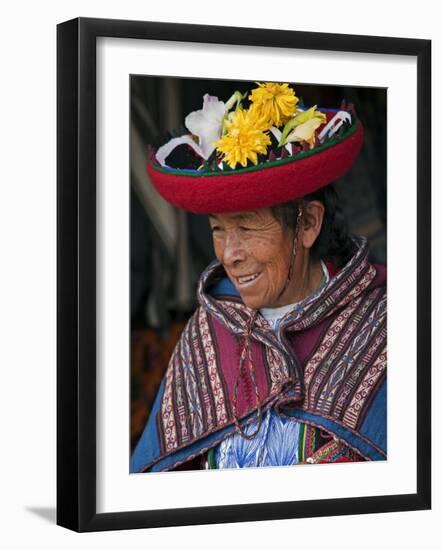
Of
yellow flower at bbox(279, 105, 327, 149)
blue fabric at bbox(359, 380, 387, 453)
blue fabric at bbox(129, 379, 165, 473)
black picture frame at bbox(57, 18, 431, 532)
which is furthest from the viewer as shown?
blue fabric at bbox(359, 380, 387, 453)

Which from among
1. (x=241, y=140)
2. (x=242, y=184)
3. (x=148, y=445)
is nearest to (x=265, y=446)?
(x=148, y=445)

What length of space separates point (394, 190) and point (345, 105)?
31 cm

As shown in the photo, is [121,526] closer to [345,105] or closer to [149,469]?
[149,469]

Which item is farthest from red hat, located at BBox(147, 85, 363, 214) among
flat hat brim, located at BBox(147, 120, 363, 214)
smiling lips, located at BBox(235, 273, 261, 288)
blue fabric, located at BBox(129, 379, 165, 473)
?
blue fabric, located at BBox(129, 379, 165, 473)

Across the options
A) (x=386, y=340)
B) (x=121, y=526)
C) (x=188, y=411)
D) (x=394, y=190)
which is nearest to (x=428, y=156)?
(x=394, y=190)

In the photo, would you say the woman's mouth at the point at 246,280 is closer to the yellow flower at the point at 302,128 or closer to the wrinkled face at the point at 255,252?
the wrinkled face at the point at 255,252

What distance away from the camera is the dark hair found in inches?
193

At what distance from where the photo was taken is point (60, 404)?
4633mm

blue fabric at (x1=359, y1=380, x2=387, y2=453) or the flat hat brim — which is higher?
the flat hat brim

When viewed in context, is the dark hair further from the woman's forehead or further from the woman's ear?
the woman's forehead

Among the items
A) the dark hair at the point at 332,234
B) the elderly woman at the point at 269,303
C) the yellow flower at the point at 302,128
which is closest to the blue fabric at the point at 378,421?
the elderly woman at the point at 269,303

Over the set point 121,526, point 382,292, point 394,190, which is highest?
point 394,190

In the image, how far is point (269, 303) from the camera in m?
4.87

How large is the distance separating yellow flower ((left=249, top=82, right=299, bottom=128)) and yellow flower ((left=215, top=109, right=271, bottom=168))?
34 mm
